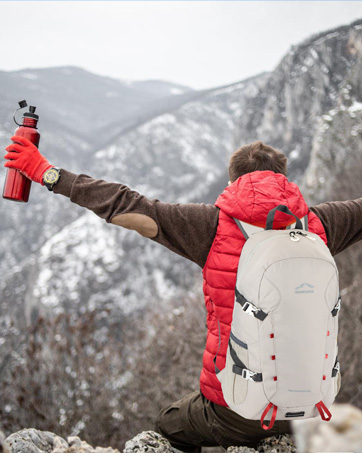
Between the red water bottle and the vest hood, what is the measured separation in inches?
52.5

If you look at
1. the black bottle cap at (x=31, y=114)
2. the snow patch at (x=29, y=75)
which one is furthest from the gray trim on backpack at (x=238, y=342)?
the snow patch at (x=29, y=75)

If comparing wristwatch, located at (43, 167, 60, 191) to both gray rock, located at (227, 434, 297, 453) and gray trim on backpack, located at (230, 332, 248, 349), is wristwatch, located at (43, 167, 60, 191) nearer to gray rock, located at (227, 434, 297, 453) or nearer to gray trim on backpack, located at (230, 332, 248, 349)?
gray trim on backpack, located at (230, 332, 248, 349)

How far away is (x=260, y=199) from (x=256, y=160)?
0.37 m

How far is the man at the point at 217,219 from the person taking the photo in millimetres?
1974

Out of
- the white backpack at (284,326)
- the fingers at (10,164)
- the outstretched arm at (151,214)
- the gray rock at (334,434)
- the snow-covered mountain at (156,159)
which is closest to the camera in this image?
the gray rock at (334,434)

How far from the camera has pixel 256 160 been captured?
85.2 inches

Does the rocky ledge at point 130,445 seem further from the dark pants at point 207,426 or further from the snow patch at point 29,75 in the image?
the snow patch at point 29,75

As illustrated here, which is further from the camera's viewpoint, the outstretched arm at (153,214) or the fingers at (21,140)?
the fingers at (21,140)

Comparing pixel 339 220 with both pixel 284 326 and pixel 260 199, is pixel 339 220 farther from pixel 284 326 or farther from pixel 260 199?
pixel 284 326

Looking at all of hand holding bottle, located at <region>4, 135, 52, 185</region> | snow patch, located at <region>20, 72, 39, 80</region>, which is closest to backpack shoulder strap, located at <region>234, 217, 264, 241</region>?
hand holding bottle, located at <region>4, 135, 52, 185</region>

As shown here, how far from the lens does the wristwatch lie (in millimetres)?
2170

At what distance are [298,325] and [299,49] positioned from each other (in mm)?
51670

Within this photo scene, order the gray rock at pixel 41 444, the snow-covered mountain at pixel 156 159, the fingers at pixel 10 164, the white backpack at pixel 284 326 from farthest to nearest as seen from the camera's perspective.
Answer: the snow-covered mountain at pixel 156 159
the gray rock at pixel 41 444
the fingers at pixel 10 164
the white backpack at pixel 284 326

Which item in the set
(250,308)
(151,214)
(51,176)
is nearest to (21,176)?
(51,176)
